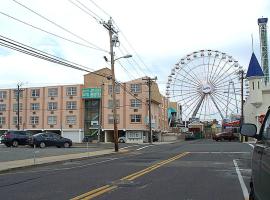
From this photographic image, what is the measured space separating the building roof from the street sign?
30.4 m

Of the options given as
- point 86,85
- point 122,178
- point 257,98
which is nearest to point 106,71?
point 86,85

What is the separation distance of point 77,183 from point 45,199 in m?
3.38

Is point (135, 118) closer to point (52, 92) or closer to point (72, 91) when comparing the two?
point (72, 91)

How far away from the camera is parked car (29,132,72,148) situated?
44.7 metres

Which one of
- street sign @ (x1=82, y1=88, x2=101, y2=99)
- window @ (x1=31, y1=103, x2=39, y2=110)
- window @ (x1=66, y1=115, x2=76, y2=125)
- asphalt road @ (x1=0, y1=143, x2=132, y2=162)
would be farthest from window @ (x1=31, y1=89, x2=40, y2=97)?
asphalt road @ (x1=0, y1=143, x2=132, y2=162)

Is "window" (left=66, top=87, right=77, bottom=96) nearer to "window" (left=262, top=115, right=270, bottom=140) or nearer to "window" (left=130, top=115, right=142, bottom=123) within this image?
"window" (left=130, top=115, right=142, bottom=123)

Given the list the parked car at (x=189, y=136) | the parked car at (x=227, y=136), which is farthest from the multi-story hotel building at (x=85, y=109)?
the parked car at (x=227, y=136)

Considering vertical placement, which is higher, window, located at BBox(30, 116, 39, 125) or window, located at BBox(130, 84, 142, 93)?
window, located at BBox(130, 84, 142, 93)

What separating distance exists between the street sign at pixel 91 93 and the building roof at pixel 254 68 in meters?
30.4

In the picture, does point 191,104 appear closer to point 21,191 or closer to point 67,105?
point 67,105

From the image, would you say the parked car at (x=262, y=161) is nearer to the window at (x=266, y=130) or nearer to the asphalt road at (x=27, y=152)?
the window at (x=266, y=130)

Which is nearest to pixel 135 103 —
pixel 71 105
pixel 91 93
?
pixel 91 93

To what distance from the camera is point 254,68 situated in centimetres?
7156

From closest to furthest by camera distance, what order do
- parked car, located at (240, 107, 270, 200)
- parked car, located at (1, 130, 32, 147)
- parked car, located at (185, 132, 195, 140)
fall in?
parked car, located at (240, 107, 270, 200) → parked car, located at (1, 130, 32, 147) → parked car, located at (185, 132, 195, 140)
